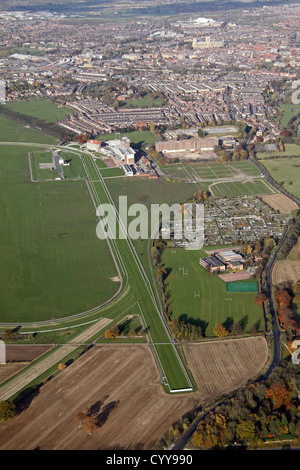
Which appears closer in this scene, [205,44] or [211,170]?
[211,170]

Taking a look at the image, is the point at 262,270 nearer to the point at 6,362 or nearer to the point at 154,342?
the point at 154,342

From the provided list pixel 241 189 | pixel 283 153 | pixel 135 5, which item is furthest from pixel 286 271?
pixel 135 5

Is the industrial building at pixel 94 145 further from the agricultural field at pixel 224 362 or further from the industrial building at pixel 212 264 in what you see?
the agricultural field at pixel 224 362

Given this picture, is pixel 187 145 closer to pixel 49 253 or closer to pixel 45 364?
pixel 49 253

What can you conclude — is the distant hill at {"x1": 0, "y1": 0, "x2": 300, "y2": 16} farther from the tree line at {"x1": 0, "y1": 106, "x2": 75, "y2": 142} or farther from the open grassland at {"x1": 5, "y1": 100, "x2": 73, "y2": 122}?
the tree line at {"x1": 0, "y1": 106, "x2": 75, "y2": 142}

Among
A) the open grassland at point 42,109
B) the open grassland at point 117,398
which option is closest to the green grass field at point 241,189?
the open grassland at point 117,398
